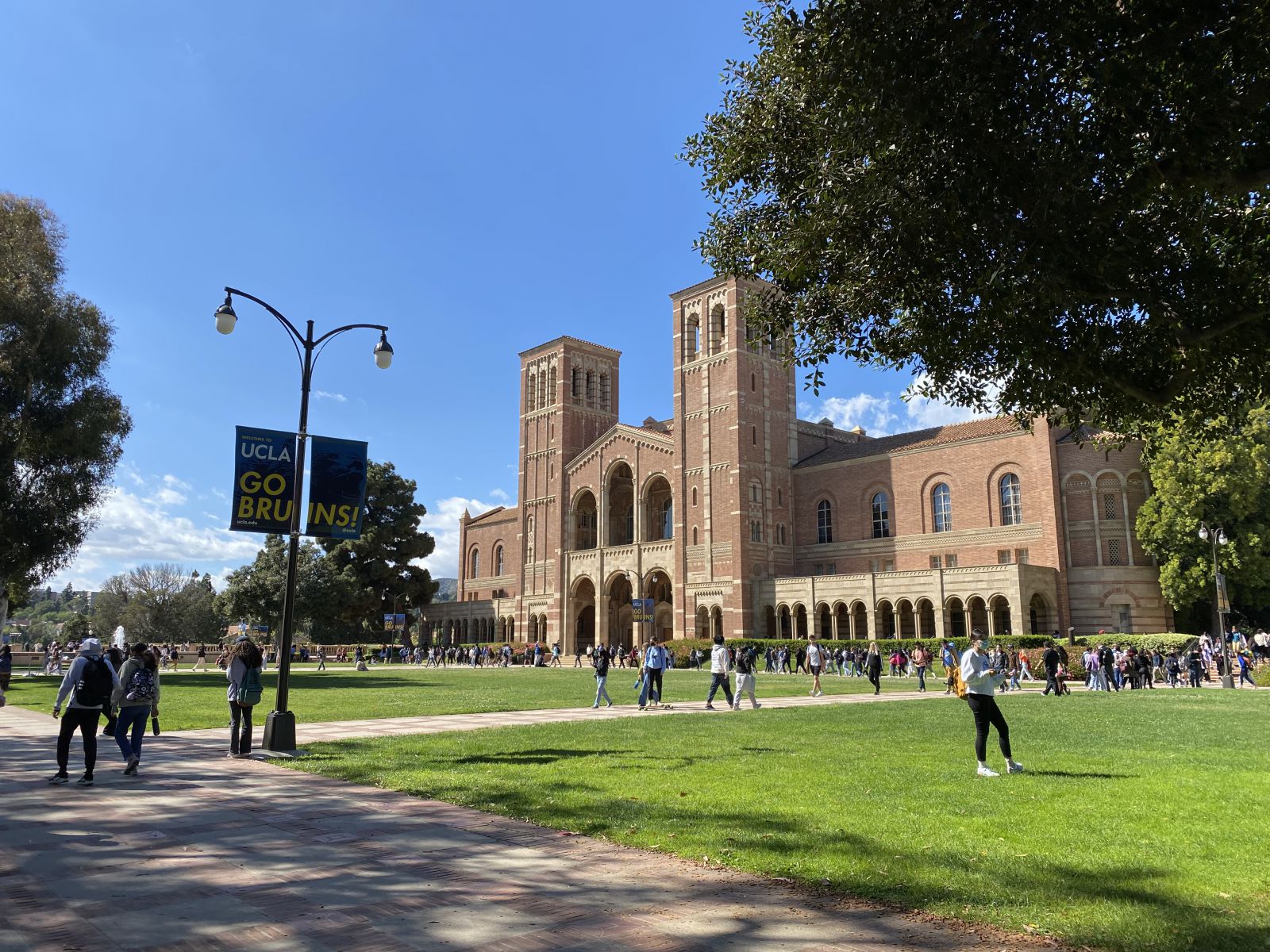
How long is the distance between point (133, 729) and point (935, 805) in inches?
368

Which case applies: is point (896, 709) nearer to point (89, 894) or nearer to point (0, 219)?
point (89, 894)

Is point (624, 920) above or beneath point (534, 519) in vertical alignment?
beneath

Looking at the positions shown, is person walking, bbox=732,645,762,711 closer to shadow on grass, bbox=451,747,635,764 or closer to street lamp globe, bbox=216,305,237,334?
shadow on grass, bbox=451,747,635,764

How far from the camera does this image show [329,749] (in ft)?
42.8

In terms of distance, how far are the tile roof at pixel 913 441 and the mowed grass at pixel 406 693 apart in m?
19.8

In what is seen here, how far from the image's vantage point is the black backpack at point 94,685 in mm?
10055

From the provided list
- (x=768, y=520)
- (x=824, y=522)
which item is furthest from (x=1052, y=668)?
(x=824, y=522)

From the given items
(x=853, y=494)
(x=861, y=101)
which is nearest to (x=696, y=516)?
(x=853, y=494)

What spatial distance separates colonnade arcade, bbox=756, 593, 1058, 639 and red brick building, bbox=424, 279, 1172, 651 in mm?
130

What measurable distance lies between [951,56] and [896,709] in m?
16.1

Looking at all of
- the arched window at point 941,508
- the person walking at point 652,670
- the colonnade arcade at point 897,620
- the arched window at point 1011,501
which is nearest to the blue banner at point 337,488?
the person walking at point 652,670

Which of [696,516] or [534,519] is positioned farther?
[534,519]

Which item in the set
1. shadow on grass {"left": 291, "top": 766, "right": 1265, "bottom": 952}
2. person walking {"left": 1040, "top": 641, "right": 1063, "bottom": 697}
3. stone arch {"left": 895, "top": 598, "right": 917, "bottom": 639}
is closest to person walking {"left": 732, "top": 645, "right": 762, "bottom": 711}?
person walking {"left": 1040, "top": 641, "right": 1063, "bottom": 697}

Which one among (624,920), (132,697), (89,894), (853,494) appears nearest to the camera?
(624,920)
